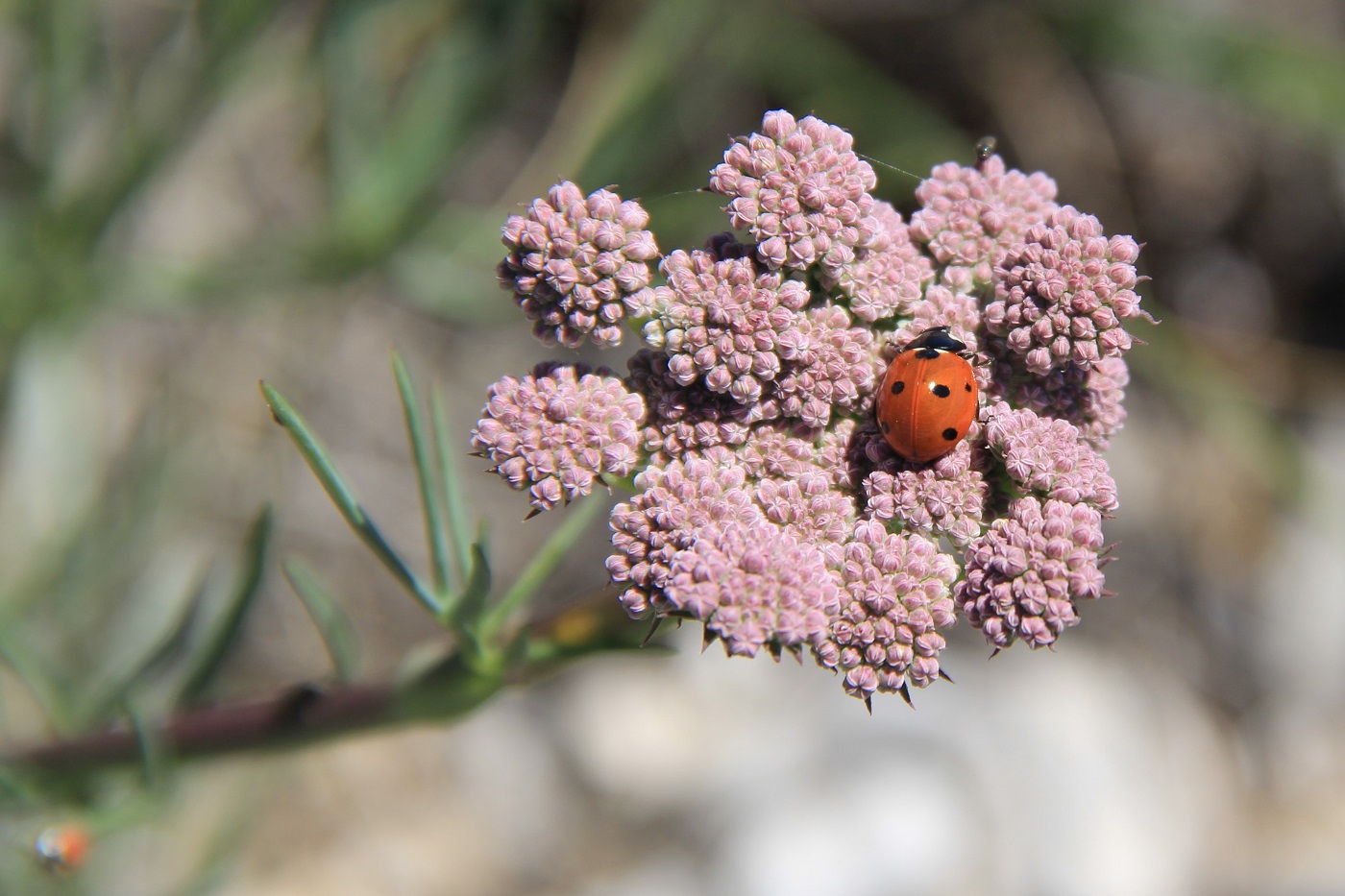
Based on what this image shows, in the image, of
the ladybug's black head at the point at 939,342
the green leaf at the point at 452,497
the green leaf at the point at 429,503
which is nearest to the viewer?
the ladybug's black head at the point at 939,342

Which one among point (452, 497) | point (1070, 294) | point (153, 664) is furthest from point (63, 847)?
point (1070, 294)

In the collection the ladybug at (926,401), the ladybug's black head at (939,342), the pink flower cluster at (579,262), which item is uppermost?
the ladybug's black head at (939,342)

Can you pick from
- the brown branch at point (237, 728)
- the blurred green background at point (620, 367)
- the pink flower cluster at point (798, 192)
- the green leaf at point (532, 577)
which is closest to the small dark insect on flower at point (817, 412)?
the pink flower cluster at point (798, 192)

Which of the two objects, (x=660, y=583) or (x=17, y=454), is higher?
(x=660, y=583)

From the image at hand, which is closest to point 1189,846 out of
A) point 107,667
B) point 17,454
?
point 107,667

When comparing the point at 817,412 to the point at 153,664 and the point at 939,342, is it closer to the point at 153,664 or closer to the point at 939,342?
the point at 939,342

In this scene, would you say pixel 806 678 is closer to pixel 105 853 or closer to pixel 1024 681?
pixel 1024 681

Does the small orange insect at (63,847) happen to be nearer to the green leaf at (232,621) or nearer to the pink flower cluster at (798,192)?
the green leaf at (232,621)

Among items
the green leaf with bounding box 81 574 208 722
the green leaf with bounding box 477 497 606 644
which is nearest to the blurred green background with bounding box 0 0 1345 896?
the green leaf with bounding box 81 574 208 722
